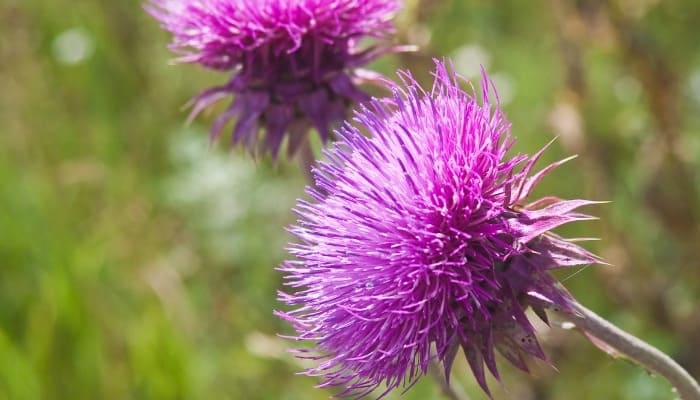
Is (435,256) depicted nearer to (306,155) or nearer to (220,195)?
(306,155)

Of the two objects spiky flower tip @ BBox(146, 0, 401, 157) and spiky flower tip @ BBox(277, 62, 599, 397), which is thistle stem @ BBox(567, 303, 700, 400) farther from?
spiky flower tip @ BBox(146, 0, 401, 157)

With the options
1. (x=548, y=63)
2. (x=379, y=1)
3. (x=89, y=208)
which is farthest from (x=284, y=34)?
(x=89, y=208)

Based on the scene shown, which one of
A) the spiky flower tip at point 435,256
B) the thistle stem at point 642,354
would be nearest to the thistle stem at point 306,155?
the spiky flower tip at point 435,256

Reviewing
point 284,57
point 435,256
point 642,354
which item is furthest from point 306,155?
point 642,354

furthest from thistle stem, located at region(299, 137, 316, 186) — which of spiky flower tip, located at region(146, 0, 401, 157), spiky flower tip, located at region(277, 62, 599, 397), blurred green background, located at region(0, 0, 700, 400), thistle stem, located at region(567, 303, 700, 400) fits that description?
thistle stem, located at region(567, 303, 700, 400)

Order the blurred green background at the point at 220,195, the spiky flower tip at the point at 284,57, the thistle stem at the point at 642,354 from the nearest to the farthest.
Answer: the thistle stem at the point at 642,354
the spiky flower tip at the point at 284,57
the blurred green background at the point at 220,195

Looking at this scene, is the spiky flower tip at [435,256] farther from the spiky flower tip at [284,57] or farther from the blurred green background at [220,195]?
the blurred green background at [220,195]
